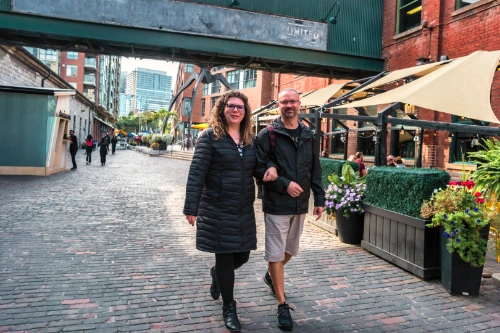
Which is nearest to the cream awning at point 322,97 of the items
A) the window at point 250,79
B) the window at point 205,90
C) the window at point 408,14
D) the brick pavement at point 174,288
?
the window at point 408,14

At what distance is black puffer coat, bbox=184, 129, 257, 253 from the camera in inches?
120

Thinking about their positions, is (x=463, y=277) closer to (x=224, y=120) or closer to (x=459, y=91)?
(x=224, y=120)

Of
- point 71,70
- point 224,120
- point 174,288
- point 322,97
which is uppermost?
point 71,70

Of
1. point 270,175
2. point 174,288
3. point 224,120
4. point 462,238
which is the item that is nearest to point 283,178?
point 270,175

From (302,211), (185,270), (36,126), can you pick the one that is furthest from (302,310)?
(36,126)

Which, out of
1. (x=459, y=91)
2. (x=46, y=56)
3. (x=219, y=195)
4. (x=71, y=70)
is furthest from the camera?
(x=71, y=70)

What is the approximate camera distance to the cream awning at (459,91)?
5953 millimetres

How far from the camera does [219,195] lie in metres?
3.08

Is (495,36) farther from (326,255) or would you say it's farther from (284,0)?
(326,255)

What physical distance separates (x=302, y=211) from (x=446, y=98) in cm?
425

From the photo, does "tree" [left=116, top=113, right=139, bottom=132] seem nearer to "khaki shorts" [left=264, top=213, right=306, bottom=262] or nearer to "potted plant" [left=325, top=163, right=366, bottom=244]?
"potted plant" [left=325, top=163, right=366, bottom=244]

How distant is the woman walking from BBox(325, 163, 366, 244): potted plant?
3076mm

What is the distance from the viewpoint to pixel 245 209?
10.4 feet

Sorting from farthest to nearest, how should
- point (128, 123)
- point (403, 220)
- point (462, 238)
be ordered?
1. point (128, 123)
2. point (403, 220)
3. point (462, 238)
